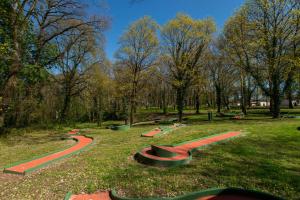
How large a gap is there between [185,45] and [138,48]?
18.4 feet

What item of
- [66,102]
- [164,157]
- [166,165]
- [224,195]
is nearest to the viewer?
[224,195]

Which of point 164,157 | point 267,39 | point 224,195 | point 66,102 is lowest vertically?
point 224,195

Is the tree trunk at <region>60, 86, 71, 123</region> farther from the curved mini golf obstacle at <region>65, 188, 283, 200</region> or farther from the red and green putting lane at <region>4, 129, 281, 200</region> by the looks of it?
the curved mini golf obstacle at <region>65, 188, 283, 200</region>

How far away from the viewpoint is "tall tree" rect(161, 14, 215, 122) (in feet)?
67.5

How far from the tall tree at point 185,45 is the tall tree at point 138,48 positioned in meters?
2.26

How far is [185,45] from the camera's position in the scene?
21281 mm

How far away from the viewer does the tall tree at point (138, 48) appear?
75.4 ft

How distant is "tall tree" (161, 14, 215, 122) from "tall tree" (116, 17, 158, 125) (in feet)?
7.41

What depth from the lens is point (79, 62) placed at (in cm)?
2397

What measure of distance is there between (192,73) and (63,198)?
17.9m

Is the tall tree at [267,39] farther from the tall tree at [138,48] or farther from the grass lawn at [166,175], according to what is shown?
the grass lawn at [166,175]

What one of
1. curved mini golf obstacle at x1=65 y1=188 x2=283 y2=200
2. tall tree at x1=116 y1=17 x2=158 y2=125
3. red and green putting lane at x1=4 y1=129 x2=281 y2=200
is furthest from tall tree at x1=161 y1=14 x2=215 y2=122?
curved mini golf obstacle at x1=65 y1=188 x2=283 y2=200

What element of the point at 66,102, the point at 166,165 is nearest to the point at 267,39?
the point at 166,165

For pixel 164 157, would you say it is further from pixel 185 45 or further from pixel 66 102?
pixel 66 102
